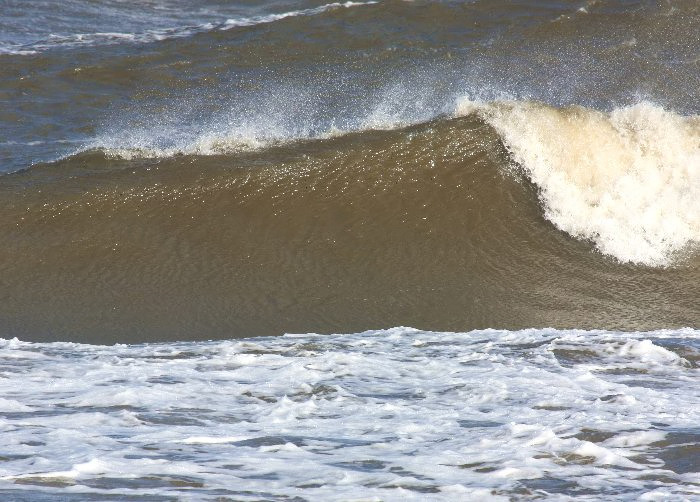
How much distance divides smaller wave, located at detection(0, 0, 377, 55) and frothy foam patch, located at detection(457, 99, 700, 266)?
576 cm

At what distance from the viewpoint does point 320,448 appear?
3.68 m

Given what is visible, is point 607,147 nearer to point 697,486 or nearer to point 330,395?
point 330,395

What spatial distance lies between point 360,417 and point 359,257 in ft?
8.74

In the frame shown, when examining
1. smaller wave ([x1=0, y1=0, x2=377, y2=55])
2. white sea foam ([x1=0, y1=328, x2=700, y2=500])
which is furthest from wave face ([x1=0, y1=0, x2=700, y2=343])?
smaller wave ([x1=0, y1=0, x2=377, y2=55])

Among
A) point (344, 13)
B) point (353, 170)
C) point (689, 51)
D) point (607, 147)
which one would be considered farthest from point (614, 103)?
point (344, 13)

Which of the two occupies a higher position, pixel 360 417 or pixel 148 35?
pixel 148 35

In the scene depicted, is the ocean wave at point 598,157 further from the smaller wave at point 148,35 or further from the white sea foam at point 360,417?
the smaller wave at point 148,35

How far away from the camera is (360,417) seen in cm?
408

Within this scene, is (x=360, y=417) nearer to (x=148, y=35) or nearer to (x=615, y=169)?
(x=615, y=169)

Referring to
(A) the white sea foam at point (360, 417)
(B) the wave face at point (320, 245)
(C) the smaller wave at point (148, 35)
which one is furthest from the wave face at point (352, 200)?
(C) the smaller wave at point (148, 35)

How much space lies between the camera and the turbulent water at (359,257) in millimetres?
3633

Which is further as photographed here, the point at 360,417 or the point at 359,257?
the point at 359,257

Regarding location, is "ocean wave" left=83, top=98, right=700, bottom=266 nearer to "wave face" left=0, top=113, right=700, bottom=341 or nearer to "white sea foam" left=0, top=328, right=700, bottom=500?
"wave face" left=0, top=113, right=700, bottom=341

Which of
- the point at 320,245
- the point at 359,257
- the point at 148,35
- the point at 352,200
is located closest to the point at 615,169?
the point at 352,200
